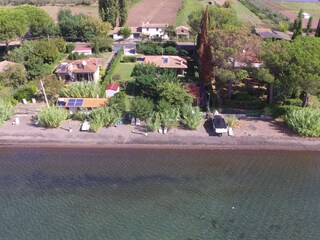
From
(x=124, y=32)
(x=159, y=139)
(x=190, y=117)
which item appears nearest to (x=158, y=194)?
(x=159, y=139)

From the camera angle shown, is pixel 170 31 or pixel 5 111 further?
pixel 170 31

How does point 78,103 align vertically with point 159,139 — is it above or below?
above

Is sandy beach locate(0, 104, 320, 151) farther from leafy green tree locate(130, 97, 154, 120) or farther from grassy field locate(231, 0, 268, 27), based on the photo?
grassy field locate(231, 0, 268, 27)

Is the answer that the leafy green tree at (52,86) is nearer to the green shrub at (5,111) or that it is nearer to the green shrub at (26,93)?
the green shrub at (26,93)

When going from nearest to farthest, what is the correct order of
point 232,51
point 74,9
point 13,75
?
point 232,51
point 13,75
point 74,9

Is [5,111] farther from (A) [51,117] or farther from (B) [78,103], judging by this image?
(B) [78,103]

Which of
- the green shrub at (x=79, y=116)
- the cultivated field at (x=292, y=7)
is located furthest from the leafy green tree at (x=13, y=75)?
the cultivated field at (x=292, y=7)

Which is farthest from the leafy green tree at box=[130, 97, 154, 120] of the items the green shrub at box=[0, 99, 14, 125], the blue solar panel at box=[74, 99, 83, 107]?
the green shrub at box=[0, 99, 14, 125]
